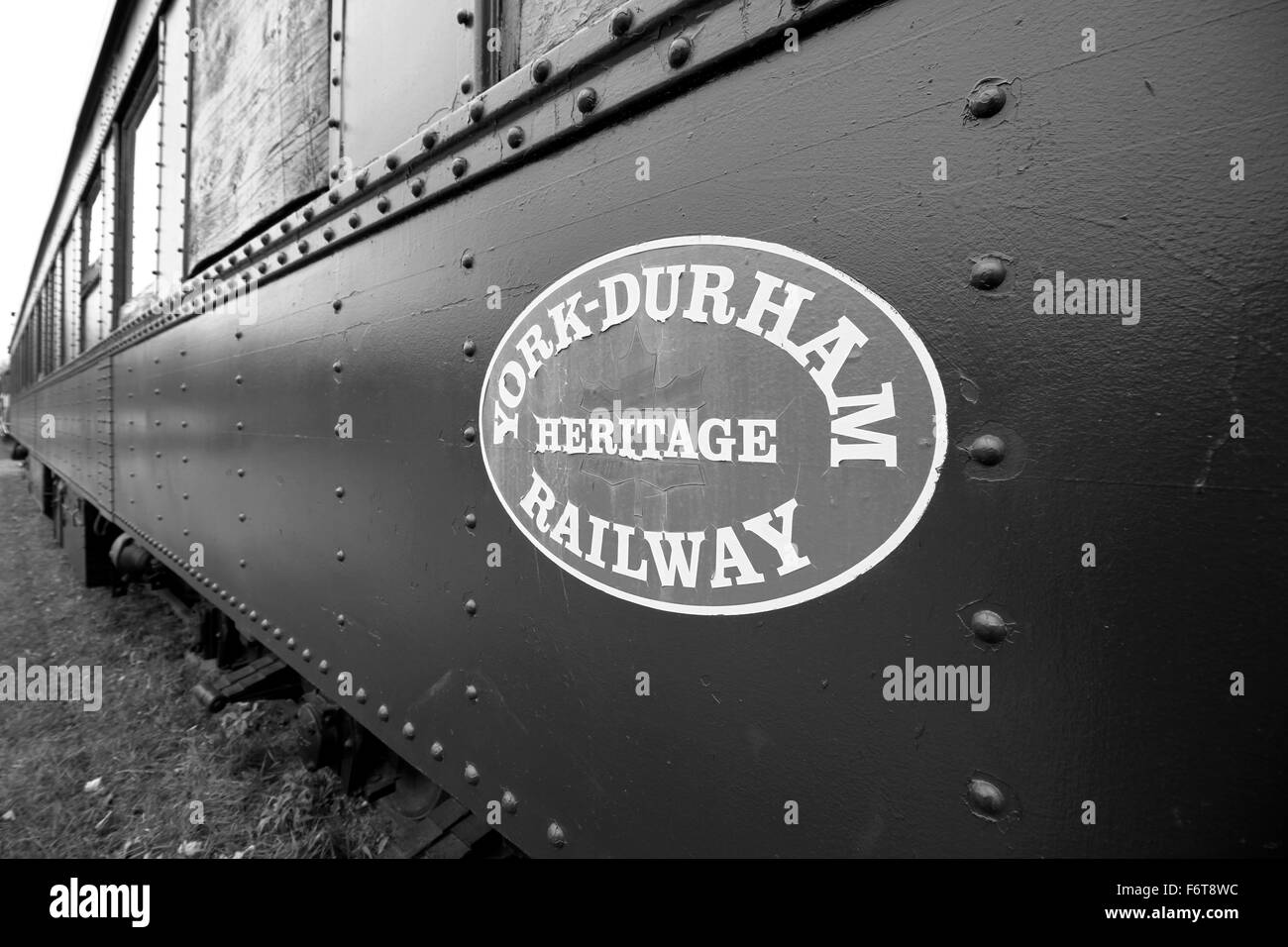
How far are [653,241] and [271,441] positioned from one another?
165 cm

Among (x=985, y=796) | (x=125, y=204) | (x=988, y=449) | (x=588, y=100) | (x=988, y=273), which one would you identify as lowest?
(x=985, y=796)

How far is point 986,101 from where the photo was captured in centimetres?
68

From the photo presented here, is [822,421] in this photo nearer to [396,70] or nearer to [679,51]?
[679,51]

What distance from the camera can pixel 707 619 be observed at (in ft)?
3.00

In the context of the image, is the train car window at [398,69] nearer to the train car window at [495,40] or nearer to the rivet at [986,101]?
the train car window at [495,40]

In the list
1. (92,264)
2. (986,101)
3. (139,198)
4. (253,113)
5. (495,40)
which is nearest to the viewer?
(986,101)

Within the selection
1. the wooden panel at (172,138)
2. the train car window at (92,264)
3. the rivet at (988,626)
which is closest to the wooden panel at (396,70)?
the rivet at (988,626)

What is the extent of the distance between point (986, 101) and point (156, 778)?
145 inches

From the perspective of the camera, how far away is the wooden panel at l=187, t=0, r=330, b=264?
6.24 ft

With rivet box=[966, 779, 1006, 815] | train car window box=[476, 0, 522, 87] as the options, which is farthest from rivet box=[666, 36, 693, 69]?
rivet box=[966, 779, 1006, 815]

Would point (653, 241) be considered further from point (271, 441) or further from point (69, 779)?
point (69, 779)

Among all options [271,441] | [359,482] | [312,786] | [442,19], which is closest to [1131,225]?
[442,19]

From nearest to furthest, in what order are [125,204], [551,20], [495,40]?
[551,20], [495,40], [125,204]

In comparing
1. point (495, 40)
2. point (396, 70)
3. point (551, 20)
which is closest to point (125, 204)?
point (396, 70)
